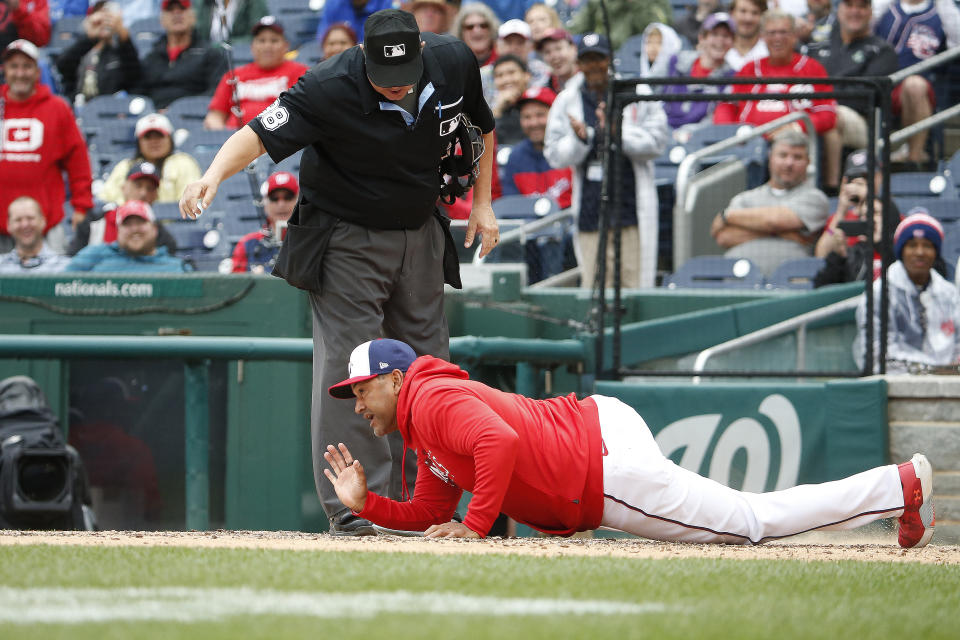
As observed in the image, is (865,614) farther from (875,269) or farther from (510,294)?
(510,294)

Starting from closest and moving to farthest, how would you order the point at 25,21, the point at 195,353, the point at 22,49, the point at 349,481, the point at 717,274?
the point at 349,481
the point at 195,353
the point at 717,274
the point at 22,49
the point at 25,21

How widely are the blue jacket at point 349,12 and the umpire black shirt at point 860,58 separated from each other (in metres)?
3.74

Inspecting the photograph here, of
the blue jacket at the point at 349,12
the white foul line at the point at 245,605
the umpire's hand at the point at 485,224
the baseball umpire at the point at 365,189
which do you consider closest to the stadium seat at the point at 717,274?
the umpire's hand at the point at 485,224

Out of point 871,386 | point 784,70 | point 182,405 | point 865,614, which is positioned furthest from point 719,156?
point 865,614

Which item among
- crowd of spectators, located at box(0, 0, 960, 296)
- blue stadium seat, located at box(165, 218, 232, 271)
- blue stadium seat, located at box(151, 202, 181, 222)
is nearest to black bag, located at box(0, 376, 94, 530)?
crowd of spectators, located at box(0, 0, 960, 296)

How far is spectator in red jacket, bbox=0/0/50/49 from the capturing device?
13.5 metres

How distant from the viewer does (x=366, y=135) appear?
16.0 ft

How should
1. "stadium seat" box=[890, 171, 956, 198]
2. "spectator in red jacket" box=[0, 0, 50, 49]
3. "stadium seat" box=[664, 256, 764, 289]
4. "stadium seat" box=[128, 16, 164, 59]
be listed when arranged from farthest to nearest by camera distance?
"stadium seat" box=[128, 16, 164, 59], "spectator in red jacket" box=[0, 0, 50, 49], "stadium seat" box=[890, 171, 956, 198], "stadium seat" box=[664, 256, 764, 289]

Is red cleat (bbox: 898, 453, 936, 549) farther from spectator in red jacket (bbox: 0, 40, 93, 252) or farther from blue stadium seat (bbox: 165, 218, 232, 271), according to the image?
spectator in red jacket (bbox: 0, 40, 93, 252)

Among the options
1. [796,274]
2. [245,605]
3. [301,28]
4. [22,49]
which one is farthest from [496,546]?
[301,28]

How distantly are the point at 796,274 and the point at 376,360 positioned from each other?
3.74 metres

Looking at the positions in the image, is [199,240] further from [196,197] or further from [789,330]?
[196,197]

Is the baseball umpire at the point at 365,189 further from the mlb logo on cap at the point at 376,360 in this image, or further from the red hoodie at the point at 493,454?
the mlb logo on cap at the point at 376,360

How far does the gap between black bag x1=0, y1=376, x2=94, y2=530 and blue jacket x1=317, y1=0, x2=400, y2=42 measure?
558cm
